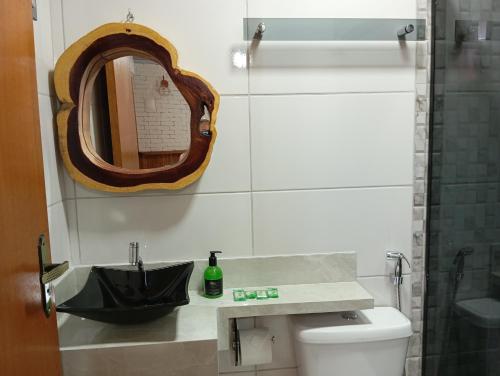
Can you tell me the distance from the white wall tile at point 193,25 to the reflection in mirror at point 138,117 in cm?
12

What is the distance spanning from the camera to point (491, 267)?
1322 mm

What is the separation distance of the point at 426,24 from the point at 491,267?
90cm

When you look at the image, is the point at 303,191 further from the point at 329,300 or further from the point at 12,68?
the point at 12,68

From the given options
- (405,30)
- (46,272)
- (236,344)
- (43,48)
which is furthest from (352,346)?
(43,48)

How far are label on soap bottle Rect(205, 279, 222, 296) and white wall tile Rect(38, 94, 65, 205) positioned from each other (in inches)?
23.4

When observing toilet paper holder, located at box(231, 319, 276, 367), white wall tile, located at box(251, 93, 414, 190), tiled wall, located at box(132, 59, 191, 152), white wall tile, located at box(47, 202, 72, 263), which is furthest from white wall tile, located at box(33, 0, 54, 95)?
toilet paper holder, located at box(231, 319, 276, 367)

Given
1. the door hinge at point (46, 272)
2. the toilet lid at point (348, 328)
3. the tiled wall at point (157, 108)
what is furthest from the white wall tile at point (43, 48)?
the toilet lid at point (348, 328)

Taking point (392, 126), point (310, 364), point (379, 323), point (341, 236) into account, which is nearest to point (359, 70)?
point (392, 126)

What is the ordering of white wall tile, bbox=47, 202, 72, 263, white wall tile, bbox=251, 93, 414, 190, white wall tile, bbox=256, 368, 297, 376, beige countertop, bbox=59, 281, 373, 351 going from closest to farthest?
beige countertop, bbox=59, 281, 373, 351 → white wall tile, bbox=47, 202, 72, 263 → white wall tile, bbox=251, 93, 414, 190 → white wall tile, bbox=256, 368, 297, 376

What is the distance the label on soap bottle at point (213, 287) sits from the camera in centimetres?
145

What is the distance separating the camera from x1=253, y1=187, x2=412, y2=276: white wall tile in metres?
1.54

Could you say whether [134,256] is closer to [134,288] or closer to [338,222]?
[134,288]

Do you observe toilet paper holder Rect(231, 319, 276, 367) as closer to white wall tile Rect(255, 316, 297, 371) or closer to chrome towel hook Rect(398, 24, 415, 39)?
white wall tile Rect(255, 316, 297, 371)

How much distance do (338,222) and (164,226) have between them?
0.66 meters
